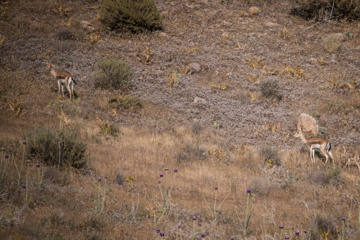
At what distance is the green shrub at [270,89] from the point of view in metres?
14.5

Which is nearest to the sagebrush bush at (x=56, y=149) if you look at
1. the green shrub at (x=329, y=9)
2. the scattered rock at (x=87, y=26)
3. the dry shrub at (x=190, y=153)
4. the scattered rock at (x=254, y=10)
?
the dry shrub at (x=190, y=153)

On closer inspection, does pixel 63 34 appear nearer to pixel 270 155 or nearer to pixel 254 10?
pixel 270 155

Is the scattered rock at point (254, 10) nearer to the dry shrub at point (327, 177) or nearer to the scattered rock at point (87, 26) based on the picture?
the scattered rock at point (87, 26)

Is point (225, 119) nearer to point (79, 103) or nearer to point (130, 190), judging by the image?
point (79, 103)

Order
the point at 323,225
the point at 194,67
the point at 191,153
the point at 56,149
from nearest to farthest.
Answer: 1. the point at 323,225
2. the point at 56,149
3. the point at 191,153
4. the point at 194,67

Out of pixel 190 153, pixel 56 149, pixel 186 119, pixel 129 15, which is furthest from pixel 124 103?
pixel 129 15

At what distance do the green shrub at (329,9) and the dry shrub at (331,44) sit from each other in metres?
4.21

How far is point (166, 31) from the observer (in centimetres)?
2056

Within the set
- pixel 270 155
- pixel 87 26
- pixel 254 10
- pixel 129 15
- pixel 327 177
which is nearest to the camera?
pixel 327 177

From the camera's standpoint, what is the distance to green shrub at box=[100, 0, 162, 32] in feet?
63.4

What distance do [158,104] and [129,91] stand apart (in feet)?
5.70

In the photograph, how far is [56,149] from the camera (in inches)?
263

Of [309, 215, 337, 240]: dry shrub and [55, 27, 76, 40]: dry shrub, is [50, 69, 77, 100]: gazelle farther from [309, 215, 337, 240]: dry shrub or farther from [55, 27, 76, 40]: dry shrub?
[309, 215, 337, 240]: dry shrub

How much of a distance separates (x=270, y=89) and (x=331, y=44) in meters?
7.29
